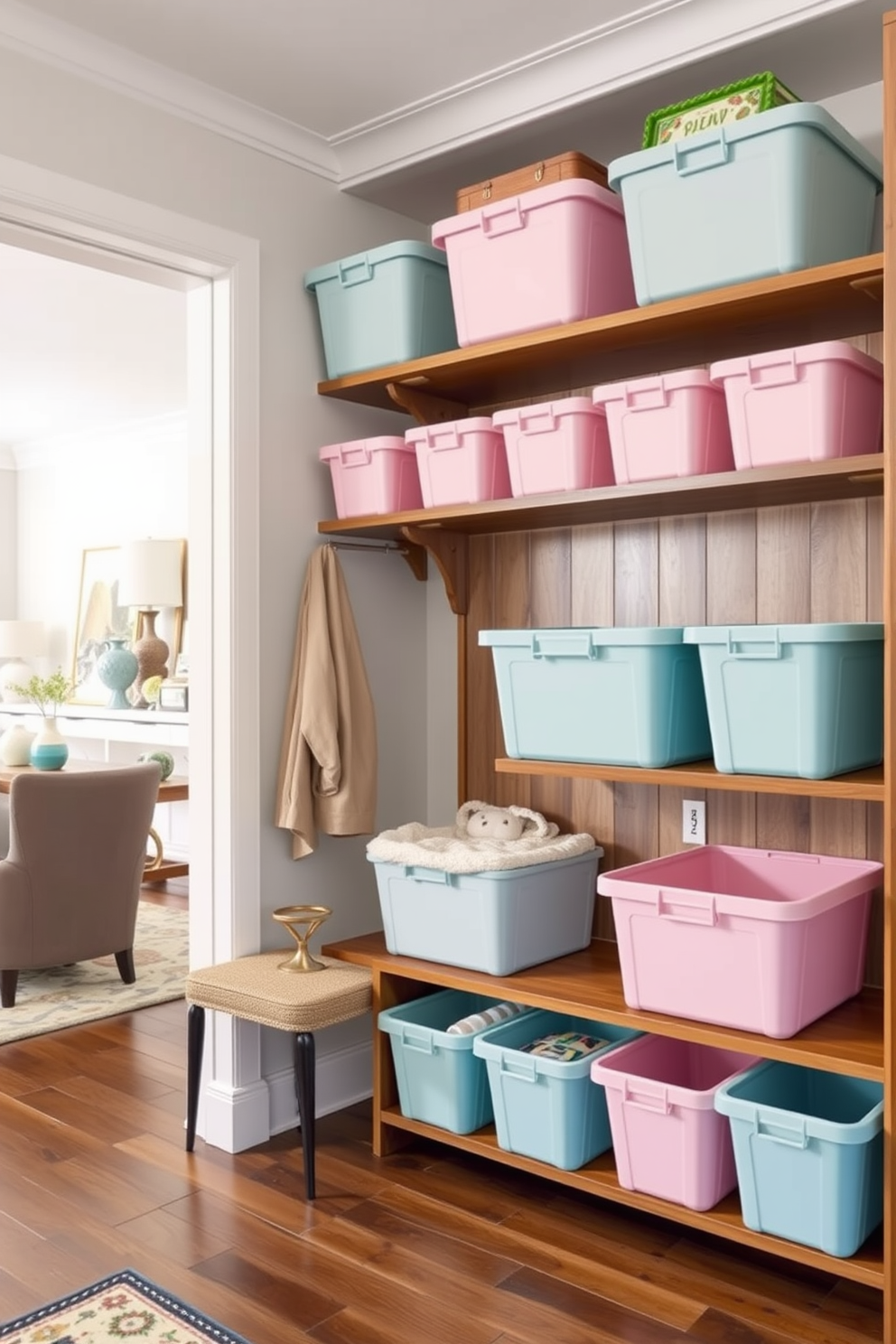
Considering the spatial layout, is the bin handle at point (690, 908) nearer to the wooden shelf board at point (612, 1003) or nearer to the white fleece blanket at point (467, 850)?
the wooden shelf board at point (612, 1003)

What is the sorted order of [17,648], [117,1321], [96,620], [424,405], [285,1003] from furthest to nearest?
1. [17,648]
2. [96,620]
3. [424,405]
4. [285,1003]
5. [117,1321]

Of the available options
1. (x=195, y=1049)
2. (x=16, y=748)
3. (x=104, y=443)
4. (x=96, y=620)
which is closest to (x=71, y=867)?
(x=16, y=748)

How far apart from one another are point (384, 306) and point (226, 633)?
90cm

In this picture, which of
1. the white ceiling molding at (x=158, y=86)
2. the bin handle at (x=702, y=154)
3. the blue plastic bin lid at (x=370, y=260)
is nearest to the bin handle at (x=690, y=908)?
the bin handle at (x=702, y=154)

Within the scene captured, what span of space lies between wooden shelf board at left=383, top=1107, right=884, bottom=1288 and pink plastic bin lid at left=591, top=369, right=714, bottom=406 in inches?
63.3

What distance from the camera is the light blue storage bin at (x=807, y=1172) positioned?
2068mm

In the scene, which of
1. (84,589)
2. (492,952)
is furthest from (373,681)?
(84,589)

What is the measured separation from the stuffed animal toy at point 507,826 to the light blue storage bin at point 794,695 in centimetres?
73

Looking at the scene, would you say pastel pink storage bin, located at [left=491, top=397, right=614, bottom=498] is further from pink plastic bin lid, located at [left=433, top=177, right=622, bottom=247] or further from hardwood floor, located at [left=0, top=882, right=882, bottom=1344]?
hardwood floor, located at [left=0, top=882, right=882, bottom=1344]

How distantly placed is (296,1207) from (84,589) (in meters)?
5.56

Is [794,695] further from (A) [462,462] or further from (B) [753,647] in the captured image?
(A) [462,462]

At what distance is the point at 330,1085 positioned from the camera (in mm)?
3098

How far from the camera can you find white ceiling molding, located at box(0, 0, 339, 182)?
240cm

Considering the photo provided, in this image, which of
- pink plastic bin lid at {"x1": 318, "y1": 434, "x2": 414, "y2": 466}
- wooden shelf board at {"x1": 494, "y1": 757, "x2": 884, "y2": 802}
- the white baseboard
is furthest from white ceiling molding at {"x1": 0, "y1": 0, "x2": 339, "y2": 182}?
the white baseboard
